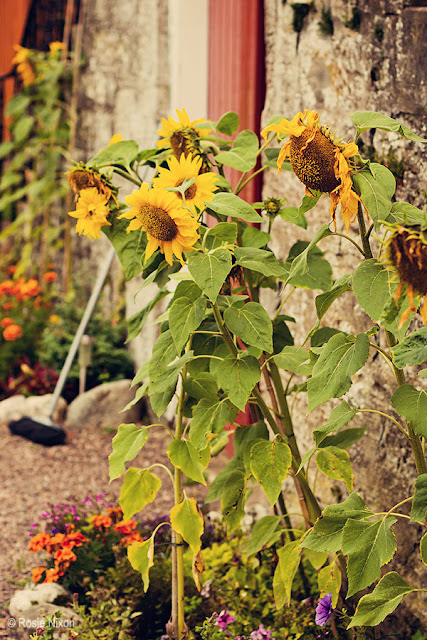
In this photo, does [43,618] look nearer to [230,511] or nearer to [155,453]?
[230,511]

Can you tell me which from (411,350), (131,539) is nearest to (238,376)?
(411,350)

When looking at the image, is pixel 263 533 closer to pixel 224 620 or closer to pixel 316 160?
pixel 224 620

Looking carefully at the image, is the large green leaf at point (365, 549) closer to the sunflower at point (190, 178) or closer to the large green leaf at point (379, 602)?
the large green leaf at point (379, 602)

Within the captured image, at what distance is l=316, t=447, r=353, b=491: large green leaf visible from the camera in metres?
1.73

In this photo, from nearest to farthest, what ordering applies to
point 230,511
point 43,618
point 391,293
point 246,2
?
point 391,293 → point 230,511 → point 43,618 → point 246,2

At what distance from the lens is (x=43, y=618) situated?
80.0 inches

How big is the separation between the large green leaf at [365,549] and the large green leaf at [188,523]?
441 mm

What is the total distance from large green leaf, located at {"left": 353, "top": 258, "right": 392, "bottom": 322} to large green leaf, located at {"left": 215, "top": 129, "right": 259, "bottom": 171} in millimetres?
538

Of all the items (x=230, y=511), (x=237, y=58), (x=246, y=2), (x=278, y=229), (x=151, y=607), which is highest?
(x=246, y=2)

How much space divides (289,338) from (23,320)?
3383 mm

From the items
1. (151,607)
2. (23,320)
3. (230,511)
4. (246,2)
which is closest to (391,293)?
(230,511)

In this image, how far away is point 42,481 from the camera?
337 cm

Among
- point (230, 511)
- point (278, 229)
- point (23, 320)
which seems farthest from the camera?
point (23, 320)

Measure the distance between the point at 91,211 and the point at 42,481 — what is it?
2.00 metres
